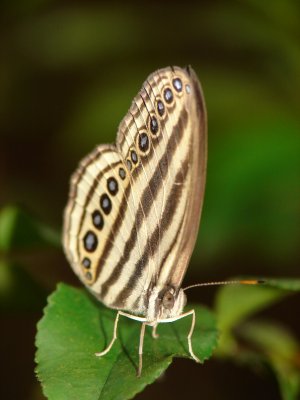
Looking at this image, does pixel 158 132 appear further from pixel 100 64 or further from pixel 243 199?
pixel 100 64

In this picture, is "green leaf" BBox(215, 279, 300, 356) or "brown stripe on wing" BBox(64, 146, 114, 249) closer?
"brown stripe on wing" BBox(64, 146, 114, 249)

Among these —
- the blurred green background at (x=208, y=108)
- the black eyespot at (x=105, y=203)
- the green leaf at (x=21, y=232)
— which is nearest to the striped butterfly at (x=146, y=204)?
the black eyespot at (x=105, y=203)

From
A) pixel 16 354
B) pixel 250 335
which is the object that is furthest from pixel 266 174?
pixel 16 354

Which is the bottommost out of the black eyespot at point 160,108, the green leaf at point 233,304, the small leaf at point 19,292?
the green leaf at point 233,304

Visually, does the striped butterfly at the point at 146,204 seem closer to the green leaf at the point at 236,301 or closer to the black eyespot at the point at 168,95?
the black eyespot at the point at 168,95

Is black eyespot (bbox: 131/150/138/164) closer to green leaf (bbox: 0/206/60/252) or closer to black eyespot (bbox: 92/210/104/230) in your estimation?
black eyespot (bbox: 92/210/104/230)

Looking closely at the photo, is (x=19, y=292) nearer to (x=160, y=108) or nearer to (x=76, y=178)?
(x=76, y=178)

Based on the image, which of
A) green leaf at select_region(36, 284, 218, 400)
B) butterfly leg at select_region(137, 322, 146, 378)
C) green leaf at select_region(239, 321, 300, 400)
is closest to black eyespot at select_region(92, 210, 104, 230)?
green leaf at select_region(36, 284, 218, 400)
